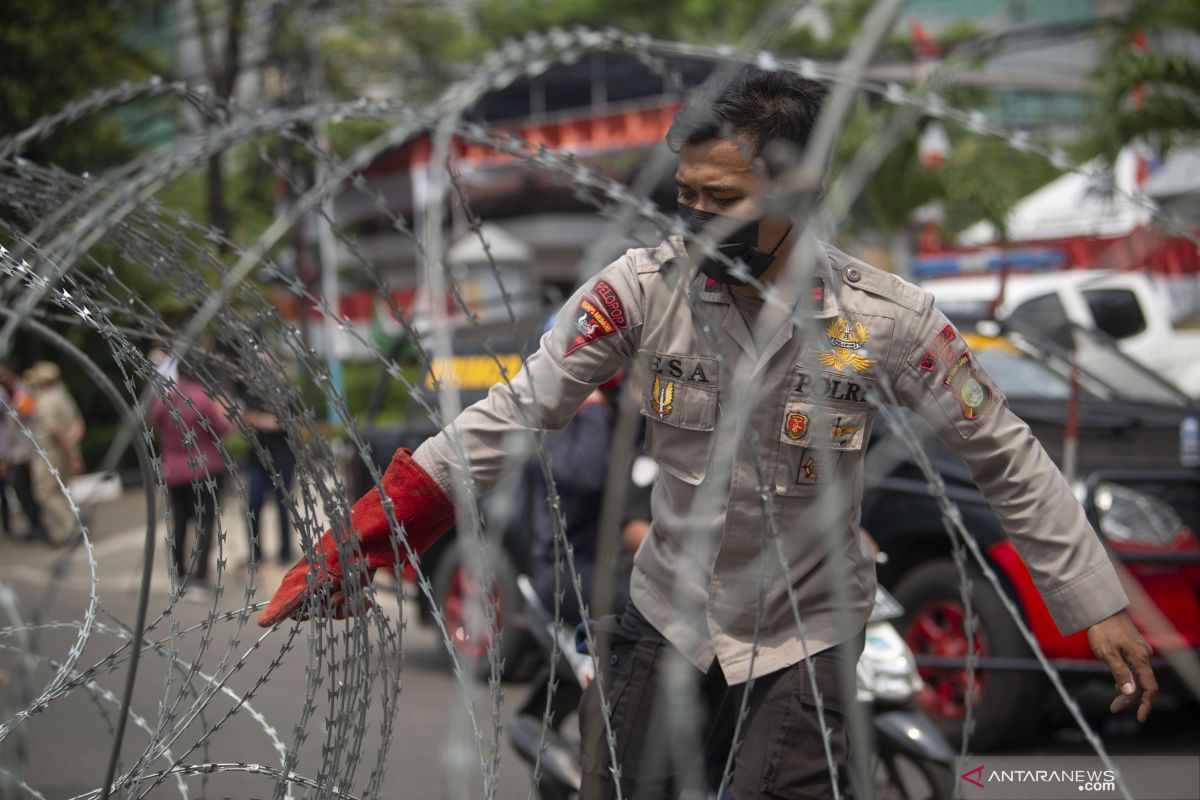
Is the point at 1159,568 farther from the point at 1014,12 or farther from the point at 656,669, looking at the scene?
the point at 1014,12

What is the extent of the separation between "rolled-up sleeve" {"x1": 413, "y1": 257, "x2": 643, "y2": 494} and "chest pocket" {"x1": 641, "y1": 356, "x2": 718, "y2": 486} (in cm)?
9

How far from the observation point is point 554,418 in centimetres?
222

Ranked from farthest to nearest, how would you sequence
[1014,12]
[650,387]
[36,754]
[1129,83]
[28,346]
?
[28,346], [1129,83], [36,754], [650,387], [1014,12]

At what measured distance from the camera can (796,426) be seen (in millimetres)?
2188

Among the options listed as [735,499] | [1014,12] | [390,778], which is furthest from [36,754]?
[1014,12]

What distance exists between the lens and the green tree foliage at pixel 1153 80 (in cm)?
917

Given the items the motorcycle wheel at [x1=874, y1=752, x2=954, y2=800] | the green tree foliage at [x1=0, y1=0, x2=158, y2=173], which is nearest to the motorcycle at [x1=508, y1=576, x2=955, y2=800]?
the motorcycle wheel at [x1=874, y1=752, x2=954, y2=800]

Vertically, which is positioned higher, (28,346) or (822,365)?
(822,365)

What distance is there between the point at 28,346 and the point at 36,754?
12289mm

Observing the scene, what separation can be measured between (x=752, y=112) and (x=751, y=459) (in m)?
0.58

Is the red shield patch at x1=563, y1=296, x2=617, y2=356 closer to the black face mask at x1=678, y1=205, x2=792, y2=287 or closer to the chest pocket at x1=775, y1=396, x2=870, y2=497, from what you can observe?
the black face mask at x1=678, y1=205, x2=792, y2=287

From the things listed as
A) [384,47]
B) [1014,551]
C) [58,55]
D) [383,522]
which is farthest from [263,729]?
[384,47]

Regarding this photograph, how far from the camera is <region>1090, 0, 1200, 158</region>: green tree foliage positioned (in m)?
9.17
